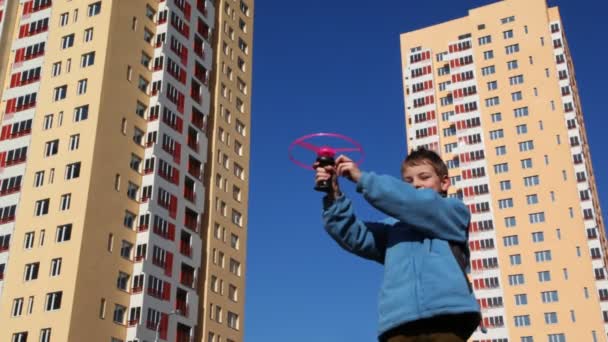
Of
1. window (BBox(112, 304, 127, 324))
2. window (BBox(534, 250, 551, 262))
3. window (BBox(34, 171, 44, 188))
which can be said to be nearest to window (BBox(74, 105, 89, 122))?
window (BBox(34, 171, 44, 188))

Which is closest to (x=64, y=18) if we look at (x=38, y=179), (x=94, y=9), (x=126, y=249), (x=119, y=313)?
(x=94, y=9)

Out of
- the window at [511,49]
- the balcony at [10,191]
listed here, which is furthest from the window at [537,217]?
the balcony at [10,191]

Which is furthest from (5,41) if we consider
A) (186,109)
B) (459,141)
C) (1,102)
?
(459,141)

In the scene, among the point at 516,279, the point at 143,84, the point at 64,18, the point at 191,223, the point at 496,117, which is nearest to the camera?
the point at 143,84

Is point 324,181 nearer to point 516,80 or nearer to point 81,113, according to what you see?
point 81,113

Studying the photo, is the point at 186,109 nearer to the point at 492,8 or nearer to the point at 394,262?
the point at 492,8

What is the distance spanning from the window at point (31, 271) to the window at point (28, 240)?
1539 millimetres

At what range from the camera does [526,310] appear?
88812mm

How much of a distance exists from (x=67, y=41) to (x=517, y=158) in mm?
58529

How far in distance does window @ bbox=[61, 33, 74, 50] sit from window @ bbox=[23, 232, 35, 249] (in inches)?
694

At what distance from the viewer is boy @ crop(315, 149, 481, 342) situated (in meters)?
5.52

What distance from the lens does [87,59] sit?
212 ft

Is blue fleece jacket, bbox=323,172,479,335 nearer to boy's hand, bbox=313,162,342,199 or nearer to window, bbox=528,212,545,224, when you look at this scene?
boy's hand, bbox=313,162,342,199

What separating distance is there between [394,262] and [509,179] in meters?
94.7
